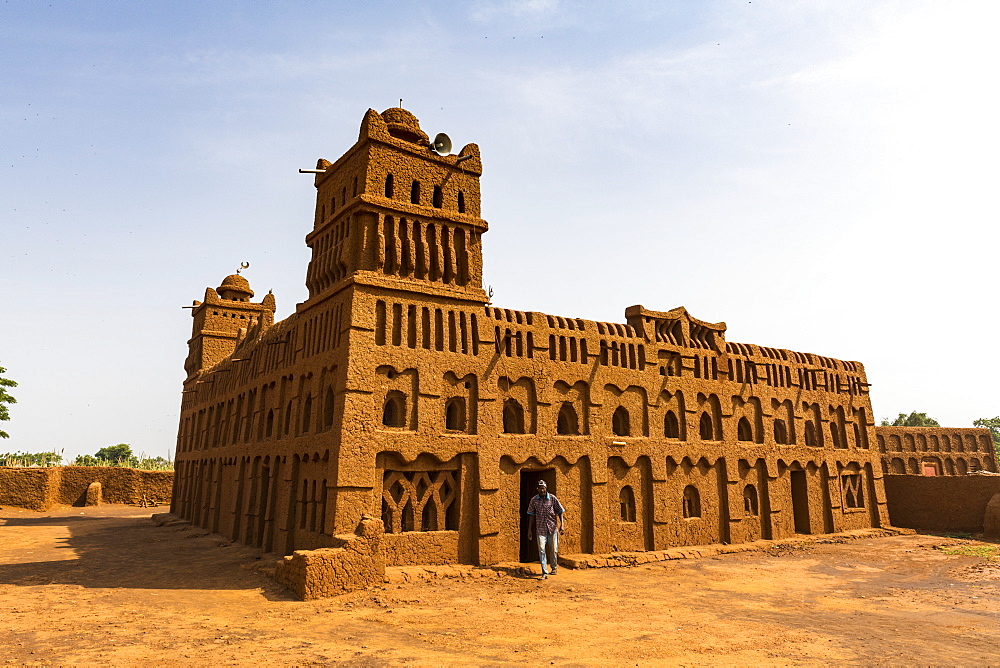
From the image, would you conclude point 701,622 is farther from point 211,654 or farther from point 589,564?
point 211,654

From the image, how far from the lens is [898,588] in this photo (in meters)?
14.4

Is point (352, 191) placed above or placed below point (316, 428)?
above

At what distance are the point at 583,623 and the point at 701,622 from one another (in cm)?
216

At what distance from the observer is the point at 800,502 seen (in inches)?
922

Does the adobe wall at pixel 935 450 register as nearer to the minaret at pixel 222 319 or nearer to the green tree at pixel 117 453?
the minaret at pixel 222 319

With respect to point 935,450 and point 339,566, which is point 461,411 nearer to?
point 339,566

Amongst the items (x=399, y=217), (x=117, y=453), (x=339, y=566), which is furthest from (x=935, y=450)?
(x=117, y=453)

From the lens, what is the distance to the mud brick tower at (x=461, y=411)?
14.9 m

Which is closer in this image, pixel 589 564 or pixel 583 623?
pixel 583 623

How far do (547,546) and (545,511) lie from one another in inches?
53.3

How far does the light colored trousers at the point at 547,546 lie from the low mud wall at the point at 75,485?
112ft

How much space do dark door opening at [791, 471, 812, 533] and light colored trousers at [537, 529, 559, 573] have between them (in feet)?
40.6

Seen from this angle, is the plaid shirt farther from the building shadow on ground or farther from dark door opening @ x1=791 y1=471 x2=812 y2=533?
dark door opening @ x1=791 y1=471 x2=812 y2=533

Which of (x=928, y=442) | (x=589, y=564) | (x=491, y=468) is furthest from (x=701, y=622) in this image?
(x=928, y=442)
